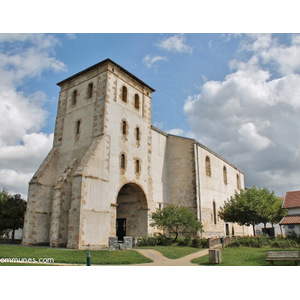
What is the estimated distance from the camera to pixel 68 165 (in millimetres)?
22297

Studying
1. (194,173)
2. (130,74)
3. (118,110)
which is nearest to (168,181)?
(194,173)

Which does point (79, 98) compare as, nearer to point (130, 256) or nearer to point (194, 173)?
point (194, 173)

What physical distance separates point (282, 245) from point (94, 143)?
15262mm

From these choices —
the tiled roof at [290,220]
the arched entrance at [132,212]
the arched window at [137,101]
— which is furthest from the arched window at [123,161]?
the tiled roof at [290,220]

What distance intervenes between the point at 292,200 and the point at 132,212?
828 inches

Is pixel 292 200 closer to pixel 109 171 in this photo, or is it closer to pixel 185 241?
pixel 185 241

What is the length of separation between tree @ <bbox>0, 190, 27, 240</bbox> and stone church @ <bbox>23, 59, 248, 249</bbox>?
6.70 meters

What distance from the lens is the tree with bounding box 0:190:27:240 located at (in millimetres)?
26767

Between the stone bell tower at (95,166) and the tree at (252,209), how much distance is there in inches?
341

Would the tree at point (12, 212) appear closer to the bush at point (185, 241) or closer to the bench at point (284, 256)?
the bush at point (185, 241)

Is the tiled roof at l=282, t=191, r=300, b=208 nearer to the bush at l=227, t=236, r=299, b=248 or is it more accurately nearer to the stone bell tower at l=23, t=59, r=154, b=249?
the bush at l=227, t=236, r=299, b=248

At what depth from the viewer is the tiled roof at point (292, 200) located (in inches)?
1325

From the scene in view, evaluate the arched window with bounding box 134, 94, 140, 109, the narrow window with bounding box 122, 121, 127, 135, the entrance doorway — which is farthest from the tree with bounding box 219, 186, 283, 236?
the arched window with bounding box 134, 94, 140, 109

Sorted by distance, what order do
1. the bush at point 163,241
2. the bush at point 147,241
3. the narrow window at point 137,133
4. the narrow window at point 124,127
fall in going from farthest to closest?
1. the narrow window at point 137,133
2. the narrow window at point 124,127
3. the bush at point 163,241
4. the bush at point 147,241
